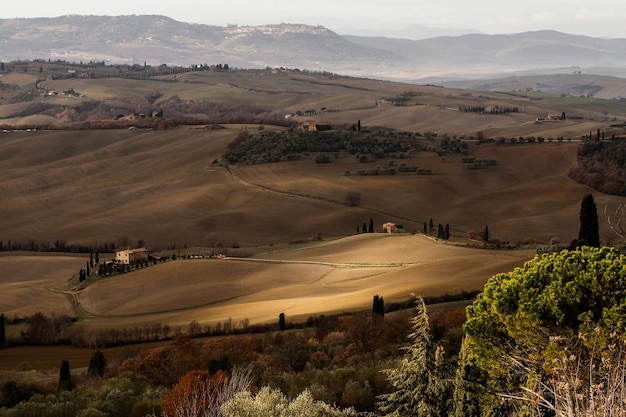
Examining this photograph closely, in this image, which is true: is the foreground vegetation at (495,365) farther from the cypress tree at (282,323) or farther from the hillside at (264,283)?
the hillside at (264,283)

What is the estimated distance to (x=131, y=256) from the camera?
94.5 m

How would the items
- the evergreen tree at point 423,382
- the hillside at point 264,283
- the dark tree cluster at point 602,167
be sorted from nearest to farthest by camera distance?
the evergreen tree at point 423,382
the hillside at point 264,283
the dark tree cluster at point 602,167

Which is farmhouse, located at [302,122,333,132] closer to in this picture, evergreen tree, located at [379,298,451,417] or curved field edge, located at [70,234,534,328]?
curved field edge, located at [70,234,534,328]

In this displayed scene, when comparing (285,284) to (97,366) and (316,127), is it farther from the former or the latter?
(316,127)

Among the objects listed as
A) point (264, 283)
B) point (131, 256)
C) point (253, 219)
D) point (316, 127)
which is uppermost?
point (316, 127)

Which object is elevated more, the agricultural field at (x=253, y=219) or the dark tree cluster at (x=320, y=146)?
the dark tree cluster at (x=320, y=146)

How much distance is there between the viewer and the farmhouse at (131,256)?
309 feet

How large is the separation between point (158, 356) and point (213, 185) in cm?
9599

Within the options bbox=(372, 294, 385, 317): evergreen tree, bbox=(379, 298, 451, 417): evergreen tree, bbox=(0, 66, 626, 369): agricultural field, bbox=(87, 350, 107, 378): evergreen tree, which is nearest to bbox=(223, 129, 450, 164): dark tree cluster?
bbox=(0, 66, 626, 369): agricultural field

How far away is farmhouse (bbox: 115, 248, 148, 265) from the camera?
309 feet

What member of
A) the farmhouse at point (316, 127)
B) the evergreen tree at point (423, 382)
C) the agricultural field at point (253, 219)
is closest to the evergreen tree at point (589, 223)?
the agricultural field at point (253, 219)

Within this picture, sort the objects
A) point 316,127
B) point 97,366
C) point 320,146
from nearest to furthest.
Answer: point 97,366, point 320,146, point 316,127

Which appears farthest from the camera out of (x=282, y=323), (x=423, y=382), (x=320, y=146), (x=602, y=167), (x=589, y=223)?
(x=320, y=146)

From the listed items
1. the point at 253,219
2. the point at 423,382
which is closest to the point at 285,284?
the point at 253,219
